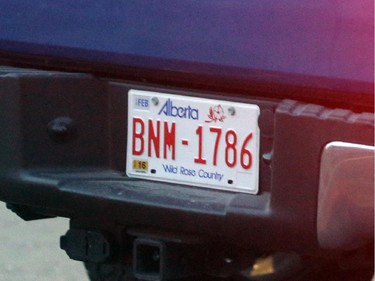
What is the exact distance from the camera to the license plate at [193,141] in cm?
335

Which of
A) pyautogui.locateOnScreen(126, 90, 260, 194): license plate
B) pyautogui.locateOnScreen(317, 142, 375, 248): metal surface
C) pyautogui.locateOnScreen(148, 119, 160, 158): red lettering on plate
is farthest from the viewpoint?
pyautogui.locateOnScreen(148, 119, 160, 158): red lettering on plate

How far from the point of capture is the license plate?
3346 millimetres

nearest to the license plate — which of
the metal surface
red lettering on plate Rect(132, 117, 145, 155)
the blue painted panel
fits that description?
red lettering on plate Rect(132, 117, 145, 155)

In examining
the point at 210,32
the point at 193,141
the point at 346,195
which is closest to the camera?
the point at 346,195

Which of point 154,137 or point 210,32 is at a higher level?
point 210,32

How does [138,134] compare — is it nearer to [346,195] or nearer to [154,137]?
[154,137]

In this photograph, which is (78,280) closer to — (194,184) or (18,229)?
(18,229)

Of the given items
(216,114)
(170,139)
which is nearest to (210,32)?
(216,114)

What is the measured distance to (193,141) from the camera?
3.42 m

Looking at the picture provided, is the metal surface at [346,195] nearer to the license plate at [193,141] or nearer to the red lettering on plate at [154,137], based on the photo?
the license plate at [193,141]

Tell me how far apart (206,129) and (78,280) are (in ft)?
5.43

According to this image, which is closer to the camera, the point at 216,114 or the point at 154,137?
the point at 216,114

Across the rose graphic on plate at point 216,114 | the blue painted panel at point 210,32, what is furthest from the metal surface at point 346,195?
the rose graphic on plate at point 216,114

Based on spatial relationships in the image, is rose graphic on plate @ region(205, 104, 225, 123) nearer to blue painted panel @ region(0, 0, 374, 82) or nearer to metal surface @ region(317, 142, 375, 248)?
blue painted panel @ region(0, 0, 374, 82)
